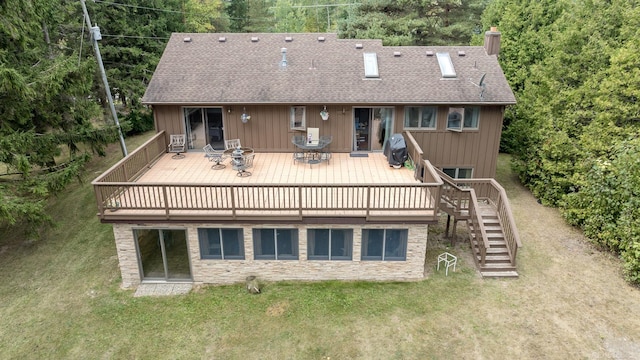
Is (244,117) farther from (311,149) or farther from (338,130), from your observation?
(338,130)

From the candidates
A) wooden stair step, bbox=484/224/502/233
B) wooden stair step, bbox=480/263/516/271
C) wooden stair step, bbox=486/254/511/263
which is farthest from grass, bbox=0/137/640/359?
wooden stair step, bbox=484/224/502/233

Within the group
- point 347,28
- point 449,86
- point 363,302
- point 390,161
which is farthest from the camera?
point 347,28

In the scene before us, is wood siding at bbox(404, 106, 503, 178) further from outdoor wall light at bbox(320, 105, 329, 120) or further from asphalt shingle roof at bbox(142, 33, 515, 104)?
outdoor wall light at bbox(320, 105, 329, 120)

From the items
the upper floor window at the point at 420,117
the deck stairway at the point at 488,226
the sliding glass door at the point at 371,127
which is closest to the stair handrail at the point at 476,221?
the deck stairway at the point at 488,226

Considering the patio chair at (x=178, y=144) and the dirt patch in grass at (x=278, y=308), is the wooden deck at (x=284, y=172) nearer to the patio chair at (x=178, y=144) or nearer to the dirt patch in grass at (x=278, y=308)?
the patio chair at (x=178, y=144)

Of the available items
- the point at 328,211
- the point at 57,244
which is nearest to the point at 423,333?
the point at 328,211

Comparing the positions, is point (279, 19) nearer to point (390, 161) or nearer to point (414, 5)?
point (414, 5)
